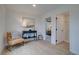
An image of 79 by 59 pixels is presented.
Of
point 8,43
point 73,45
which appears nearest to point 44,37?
point 73,45

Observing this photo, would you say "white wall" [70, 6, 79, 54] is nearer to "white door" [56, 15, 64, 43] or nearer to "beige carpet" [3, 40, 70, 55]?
"beige carpet" [3, 40, 70, 55]

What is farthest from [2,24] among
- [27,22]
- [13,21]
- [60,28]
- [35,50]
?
[60,28]

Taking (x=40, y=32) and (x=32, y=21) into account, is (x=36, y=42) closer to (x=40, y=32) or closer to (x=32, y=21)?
(x=40, y=32)

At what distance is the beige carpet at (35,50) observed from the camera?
2065mm

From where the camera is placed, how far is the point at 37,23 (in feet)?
7.60

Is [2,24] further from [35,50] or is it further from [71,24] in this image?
[71,24]

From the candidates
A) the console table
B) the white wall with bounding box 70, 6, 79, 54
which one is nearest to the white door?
the white wall with bounding box 70, 6, 79, 54

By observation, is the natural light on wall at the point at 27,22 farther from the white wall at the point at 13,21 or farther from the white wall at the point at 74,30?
the white wall at the point at 74,30

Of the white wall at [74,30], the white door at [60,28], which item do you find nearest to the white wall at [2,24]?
the white wall at [74,30]

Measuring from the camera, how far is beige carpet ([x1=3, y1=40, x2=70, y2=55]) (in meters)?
2.07

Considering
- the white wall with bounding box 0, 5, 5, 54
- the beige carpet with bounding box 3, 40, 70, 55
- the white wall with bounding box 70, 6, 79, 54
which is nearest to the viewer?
the white wall with bounding box 0, 5, 5, 54

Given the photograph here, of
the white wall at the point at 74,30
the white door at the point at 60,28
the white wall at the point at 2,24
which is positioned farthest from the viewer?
the white door at the point at 60,28
